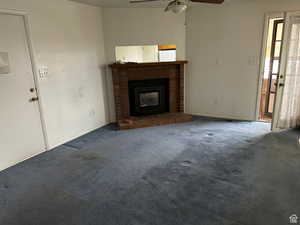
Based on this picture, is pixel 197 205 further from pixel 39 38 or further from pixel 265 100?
pixel 265 100

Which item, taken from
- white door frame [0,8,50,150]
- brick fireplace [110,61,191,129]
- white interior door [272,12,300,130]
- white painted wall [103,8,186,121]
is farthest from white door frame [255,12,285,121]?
white door frame [0,8,50,150]

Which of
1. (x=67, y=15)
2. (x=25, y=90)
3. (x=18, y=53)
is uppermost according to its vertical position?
(x=67, y=15)

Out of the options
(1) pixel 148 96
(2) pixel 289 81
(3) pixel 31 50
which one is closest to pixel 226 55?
(2) pixel 289 81

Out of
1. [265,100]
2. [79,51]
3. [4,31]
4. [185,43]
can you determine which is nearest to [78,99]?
[79,51]

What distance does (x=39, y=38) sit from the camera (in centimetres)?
328

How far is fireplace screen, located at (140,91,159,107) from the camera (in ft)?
16.3

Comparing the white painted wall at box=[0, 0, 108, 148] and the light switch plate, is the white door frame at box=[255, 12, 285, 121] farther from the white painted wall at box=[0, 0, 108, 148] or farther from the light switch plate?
the light switch plate

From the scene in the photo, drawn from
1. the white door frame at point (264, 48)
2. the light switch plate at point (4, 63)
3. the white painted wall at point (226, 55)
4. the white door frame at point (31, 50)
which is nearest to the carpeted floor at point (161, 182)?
the white door frame at point (31, 50)

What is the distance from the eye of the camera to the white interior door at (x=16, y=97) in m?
2.89

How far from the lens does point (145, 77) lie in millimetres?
4832

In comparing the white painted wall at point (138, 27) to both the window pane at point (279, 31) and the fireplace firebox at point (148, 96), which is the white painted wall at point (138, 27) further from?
the window pane at point (279, 31)

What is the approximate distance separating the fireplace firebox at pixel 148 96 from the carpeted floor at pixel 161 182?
1.16 meters

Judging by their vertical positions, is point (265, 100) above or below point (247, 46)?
below

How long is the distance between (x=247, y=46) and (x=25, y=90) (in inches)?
162
